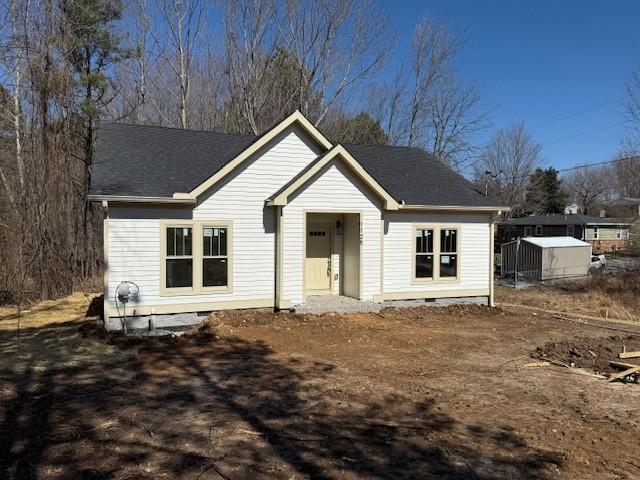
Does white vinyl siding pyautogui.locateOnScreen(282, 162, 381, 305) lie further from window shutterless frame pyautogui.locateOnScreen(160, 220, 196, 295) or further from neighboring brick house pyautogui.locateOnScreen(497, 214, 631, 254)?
neighboring brick house pyautogui.locateOnScreen(497, 214, 631, 254)

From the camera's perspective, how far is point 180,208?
457 inches

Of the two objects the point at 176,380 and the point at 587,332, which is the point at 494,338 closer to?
the point at 587,332

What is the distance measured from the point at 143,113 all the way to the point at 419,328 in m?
24.6

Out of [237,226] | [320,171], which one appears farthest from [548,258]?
[237,226]

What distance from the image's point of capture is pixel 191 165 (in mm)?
13008

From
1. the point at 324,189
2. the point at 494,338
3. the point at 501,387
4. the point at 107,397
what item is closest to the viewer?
the point at 107,397

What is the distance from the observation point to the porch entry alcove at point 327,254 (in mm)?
14453

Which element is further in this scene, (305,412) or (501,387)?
(501,387)


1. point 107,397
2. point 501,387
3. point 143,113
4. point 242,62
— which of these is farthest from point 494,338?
point 143,113

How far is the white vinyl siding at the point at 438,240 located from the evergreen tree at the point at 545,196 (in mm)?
53258

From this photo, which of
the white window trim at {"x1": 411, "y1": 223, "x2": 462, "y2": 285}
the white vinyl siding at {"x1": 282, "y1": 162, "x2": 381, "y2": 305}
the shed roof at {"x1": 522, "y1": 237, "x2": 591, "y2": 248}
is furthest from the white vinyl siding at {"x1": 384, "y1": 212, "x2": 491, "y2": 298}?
the shed roof at {"x1": 522, "y1": 237, "x2": 591, "y2": 248}

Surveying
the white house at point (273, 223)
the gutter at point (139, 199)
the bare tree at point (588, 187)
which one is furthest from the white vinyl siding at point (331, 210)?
the bare tree at point (588, 187)

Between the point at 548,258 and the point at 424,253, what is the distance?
1391cm

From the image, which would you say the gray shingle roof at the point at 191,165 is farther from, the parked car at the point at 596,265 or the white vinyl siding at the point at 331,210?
the parked car at the point at 596,265
